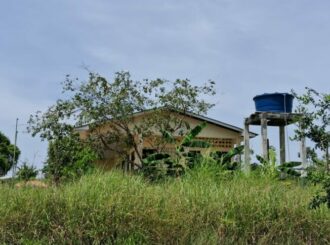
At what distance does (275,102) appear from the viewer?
13.8m

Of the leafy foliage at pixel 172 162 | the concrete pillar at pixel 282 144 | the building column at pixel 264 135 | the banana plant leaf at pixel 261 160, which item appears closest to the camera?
the leafy foliage at pixel 172 162

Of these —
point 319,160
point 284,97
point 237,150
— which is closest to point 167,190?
point 319,160

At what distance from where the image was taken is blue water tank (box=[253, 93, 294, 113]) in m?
13.7

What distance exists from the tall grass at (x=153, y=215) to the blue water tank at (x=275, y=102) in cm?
598

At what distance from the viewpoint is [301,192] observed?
8.27 metres

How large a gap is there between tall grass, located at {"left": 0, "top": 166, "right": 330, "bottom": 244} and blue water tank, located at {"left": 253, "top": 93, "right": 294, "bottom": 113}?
5982 millimetres

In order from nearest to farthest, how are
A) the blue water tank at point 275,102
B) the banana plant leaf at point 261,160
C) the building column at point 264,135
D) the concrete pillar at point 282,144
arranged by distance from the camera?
the banana plant leaf at point 261,160 < the building column at point 264,135 < the blue water tank at point 275,102 < the concrete pillar at point 282,144

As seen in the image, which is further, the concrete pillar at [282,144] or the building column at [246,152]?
the concrete pillar at [282,144]

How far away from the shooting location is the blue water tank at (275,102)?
13.7m

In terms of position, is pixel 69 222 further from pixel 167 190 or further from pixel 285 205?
pixel 285 205

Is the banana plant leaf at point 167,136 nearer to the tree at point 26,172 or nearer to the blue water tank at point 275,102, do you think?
the blue water tank at point 275,102

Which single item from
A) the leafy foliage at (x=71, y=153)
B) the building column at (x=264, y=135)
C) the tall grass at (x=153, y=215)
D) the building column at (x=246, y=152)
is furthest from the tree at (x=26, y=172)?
the building column at (x=264, y=135)

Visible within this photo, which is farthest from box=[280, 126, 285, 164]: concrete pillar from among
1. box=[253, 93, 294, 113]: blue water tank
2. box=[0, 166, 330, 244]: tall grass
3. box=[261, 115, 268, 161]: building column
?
box=[0, 166, 330, 244]: tall grass

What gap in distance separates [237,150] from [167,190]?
5287mm
